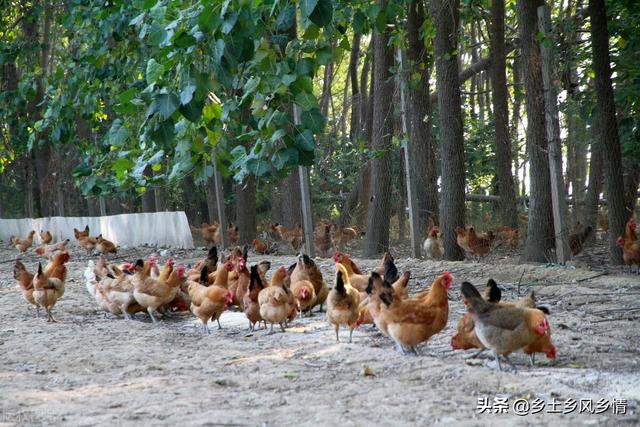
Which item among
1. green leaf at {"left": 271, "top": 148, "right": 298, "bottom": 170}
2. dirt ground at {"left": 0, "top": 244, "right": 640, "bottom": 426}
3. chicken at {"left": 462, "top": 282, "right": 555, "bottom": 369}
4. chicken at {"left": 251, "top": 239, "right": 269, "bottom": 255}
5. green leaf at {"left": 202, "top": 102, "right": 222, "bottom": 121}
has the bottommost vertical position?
dirt ground at {"left": 0, "top": 244, "right": 640, "bottom": 426}

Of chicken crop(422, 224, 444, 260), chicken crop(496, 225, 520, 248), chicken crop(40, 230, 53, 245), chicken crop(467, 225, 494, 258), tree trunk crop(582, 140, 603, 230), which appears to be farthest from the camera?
chicken crop(40, 230, 53, 245)

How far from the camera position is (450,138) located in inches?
587

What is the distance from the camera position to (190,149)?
307 inches

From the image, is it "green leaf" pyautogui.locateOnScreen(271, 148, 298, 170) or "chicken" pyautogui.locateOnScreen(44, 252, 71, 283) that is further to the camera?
"chicken" pyautogui.locateOnScreen(44, 252, 71, 283)

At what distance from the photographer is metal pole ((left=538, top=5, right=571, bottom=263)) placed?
1205cm

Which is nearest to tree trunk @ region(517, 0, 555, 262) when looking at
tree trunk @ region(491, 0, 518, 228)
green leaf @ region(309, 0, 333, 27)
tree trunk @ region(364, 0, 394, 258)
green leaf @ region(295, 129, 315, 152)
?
tree trunk @ region(364, 0, 394, 258)

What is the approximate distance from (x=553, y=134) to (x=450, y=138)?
2.96m

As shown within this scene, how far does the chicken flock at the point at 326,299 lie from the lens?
22.2ft

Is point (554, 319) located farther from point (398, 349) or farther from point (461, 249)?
point (461, 249)

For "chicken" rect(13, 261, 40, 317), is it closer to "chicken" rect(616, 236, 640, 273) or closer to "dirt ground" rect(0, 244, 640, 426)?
"dirt ground" rect(0, 244, 640, 426)

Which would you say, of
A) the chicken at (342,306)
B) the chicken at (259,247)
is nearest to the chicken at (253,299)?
the chicken at (342,306)

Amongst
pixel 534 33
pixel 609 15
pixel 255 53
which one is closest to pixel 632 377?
pixel 255 53

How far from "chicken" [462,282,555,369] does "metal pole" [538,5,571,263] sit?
18.2 ft

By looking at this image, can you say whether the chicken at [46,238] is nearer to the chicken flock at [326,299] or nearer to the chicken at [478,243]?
the chicken flock at [326,299]
